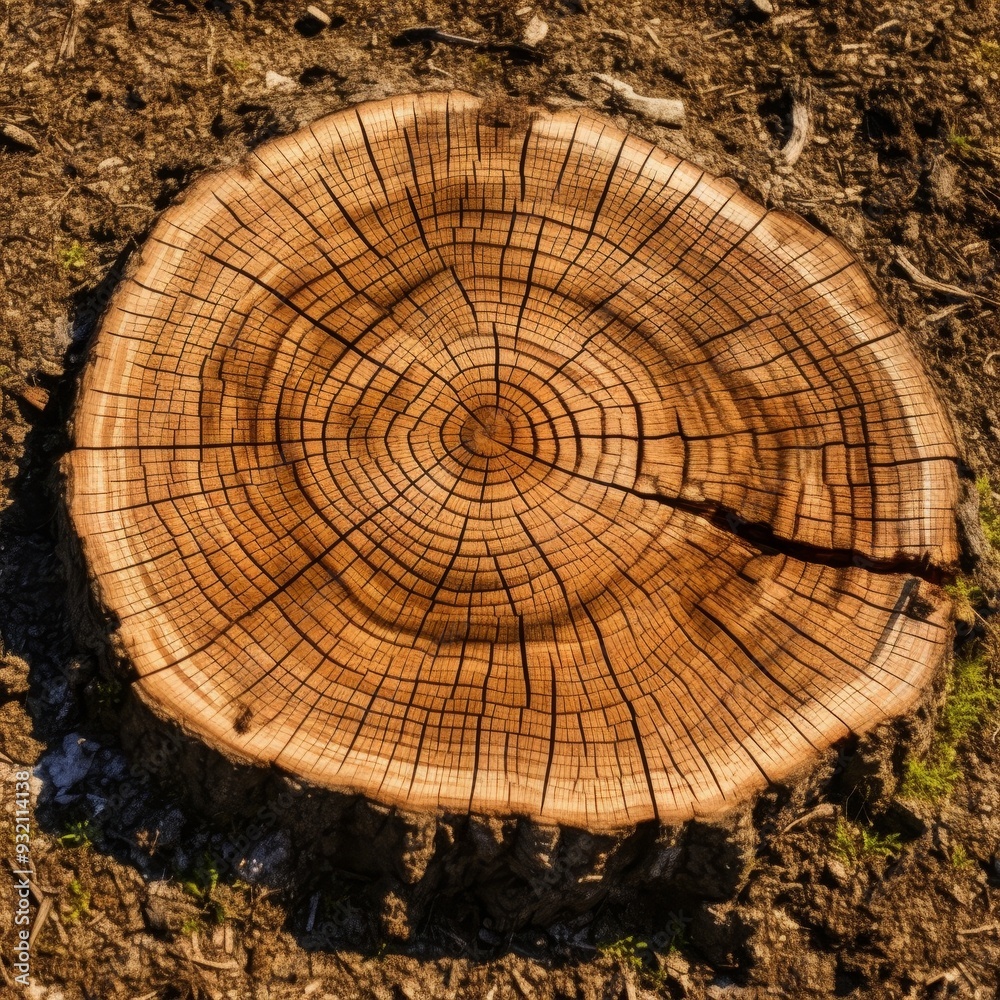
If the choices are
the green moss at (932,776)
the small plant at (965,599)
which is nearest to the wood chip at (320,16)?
the small plant at (965,599)

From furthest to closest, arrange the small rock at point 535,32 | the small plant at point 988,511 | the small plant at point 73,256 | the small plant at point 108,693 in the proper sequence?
the small rock at point 535,32 < the small plant at point 73,256 < the small plant at point 988,511 < the small plant at point 108,693

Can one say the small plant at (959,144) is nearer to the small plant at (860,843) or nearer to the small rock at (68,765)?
the small plant at (860,843)

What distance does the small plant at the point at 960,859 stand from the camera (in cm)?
336

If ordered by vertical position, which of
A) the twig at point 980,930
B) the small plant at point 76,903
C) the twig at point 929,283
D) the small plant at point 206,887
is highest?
the twig at point 929,283

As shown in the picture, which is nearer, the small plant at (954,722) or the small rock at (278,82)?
the small plant at (954,722)

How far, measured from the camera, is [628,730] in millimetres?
2799

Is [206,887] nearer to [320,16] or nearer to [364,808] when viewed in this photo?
[364,808]

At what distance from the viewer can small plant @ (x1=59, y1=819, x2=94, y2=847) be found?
3074 millimetres

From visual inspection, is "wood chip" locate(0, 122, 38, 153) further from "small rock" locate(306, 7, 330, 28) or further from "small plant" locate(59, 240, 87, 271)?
"small rock" locate(306, 7, 330, 28)

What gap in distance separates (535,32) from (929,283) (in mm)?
2554

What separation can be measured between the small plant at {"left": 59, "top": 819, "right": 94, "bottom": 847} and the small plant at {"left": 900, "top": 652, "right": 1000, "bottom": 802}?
3.19 meters

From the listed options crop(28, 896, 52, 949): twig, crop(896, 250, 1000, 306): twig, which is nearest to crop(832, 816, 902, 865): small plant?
crop(896, 250, 1000, 306): twig

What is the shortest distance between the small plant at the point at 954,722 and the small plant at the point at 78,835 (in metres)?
3.19

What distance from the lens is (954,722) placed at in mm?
3475
